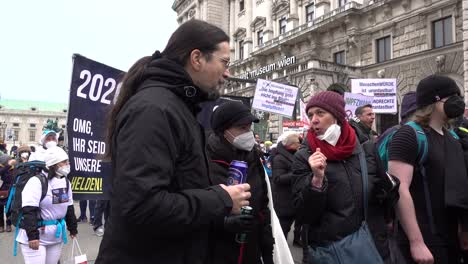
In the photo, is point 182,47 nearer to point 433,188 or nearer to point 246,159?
point 246,159

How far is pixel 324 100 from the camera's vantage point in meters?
2.66

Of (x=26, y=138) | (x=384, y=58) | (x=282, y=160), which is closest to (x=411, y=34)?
(x=384, y=58)

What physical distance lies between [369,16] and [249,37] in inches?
634

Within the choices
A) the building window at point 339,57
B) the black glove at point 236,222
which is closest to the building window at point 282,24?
the building window at point 339,57

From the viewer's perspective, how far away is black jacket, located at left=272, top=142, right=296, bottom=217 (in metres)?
5.36

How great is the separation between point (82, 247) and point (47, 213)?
3276mm

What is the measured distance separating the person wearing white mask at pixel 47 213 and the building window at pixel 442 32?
20.4 meters

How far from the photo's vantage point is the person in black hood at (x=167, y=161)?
1.31 meters

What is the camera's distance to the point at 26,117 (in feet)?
324

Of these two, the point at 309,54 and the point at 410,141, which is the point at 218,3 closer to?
the point at 309,54

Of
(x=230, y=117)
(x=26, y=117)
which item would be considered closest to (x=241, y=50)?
(x=230, y=117)

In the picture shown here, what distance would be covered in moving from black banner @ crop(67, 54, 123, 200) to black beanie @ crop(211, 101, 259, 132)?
1421mm

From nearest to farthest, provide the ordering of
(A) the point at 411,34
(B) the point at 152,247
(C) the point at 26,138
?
(B) the point at 152,247 → (A) the point at 411,34 → (C) the point at 26,138

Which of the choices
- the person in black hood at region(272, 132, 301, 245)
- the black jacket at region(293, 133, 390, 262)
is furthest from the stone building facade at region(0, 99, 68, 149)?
the black jacket at region(293, 133, 390, 262)
